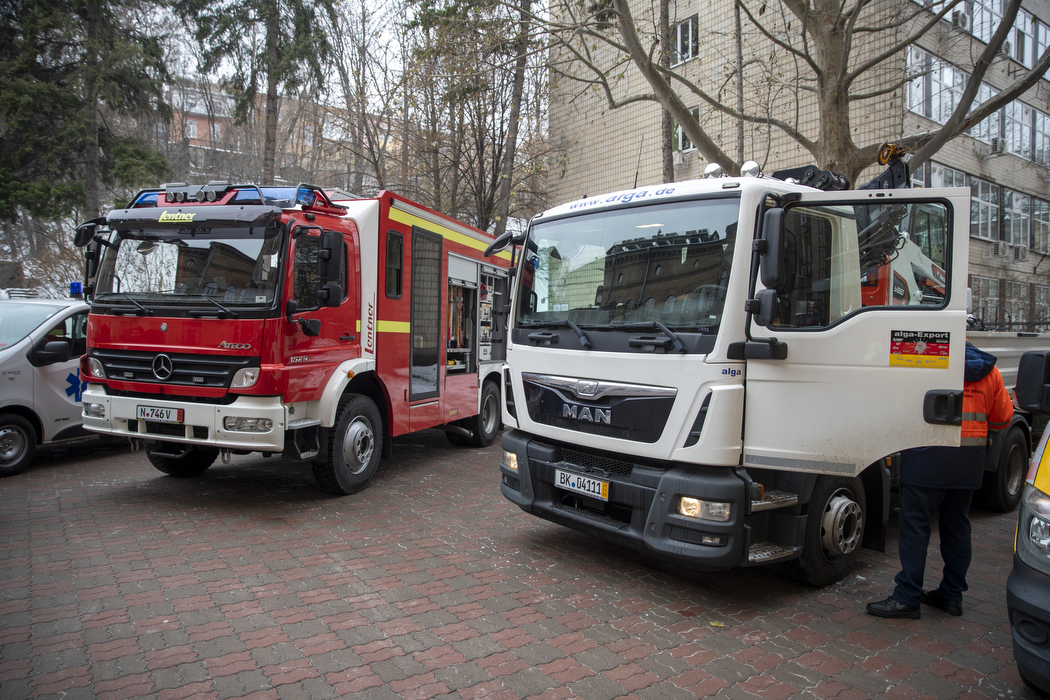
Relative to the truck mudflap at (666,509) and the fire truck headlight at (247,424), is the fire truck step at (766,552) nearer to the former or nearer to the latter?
the truck mudflap at (666,509)

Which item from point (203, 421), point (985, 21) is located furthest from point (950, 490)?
point (985, 21)

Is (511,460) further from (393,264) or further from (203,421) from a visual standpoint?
(393,264)

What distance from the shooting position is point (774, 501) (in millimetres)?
4199

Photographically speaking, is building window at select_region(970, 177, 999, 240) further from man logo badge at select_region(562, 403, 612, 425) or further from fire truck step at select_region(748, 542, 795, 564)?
man logo badge at select_region(562, 403, 612, 425)

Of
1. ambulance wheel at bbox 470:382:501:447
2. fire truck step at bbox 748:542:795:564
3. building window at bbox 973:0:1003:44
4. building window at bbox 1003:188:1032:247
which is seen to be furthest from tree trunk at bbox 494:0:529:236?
building window at bbox 1003:188:1032:247

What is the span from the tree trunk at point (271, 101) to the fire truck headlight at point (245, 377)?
35.3 ft

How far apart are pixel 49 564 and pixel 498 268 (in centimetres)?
683

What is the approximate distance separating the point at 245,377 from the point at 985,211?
2175 centimetres

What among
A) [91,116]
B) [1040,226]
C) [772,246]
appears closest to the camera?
[772,246]

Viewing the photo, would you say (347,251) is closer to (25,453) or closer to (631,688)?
(25,453)

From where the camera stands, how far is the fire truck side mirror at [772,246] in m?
3.85

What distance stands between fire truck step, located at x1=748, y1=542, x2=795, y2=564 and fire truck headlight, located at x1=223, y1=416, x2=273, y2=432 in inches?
155

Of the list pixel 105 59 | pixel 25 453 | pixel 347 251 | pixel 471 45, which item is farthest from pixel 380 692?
pixel 105 59

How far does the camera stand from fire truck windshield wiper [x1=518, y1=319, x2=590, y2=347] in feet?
15.3
